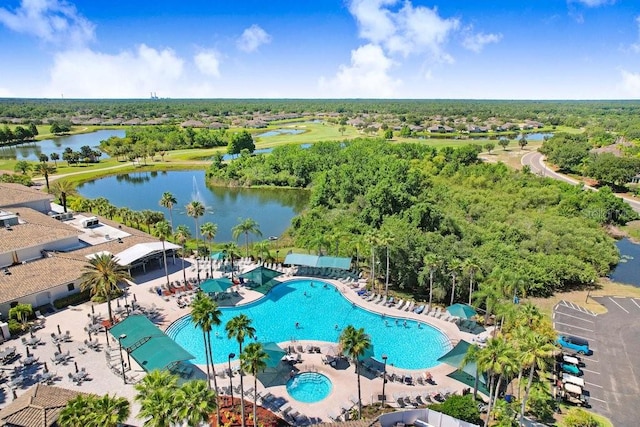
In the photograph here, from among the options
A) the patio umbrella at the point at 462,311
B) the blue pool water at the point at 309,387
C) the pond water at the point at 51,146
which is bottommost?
the blue pool water at the point at 309,387

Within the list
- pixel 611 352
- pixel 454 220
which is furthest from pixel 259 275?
pixel 611 352

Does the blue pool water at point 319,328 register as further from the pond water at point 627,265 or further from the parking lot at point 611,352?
the pond water at point 627,265

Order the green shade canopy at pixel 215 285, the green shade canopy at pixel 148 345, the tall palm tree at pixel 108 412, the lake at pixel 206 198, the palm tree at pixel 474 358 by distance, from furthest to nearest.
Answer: the lake at pixel 206 198 → the green shade canopy at pixel 215 285 → the green shade canopy at pixel 148 345 → the palm tree at pixel 474 358 → the tall palm tree at pixel 108 412

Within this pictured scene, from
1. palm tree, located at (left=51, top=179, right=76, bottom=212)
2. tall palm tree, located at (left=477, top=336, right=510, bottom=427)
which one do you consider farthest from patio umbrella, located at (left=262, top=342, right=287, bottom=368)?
palm tree, located at (left=51, top=179, right=76, bottom=212)

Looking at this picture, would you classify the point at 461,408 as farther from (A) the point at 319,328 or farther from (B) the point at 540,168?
(B) the point at 540,168

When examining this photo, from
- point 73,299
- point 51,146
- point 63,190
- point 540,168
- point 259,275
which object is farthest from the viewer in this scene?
point 51,146

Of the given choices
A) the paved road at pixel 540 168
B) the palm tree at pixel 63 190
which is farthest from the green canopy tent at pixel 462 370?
the paved road at pixel 540 168
